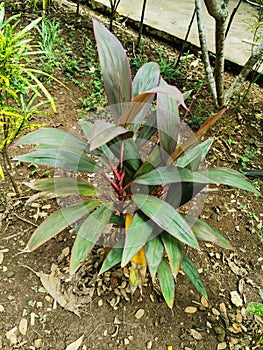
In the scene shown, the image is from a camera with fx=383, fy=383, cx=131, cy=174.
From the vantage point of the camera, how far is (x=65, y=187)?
1.34 meters

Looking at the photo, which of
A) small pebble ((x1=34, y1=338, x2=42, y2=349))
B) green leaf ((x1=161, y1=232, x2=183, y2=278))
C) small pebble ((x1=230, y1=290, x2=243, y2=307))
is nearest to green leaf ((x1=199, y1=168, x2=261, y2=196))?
green leaf ((x1=161, y1=232, x2=183, y2=278))

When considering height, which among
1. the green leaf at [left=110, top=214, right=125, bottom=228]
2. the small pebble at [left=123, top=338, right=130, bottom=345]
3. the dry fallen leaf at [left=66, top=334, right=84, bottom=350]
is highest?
the green leaf at [left=110, top=214, right=125, bottom=228]

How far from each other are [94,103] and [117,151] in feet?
3.83

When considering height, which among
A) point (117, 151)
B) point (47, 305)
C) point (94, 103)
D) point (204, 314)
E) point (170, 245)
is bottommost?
point (47, 305)

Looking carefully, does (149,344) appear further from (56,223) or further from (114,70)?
(114,70)

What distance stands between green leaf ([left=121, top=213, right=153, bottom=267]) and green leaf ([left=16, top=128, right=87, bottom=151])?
0.33m

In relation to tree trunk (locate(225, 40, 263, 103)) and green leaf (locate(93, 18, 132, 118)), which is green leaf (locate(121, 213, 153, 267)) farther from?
tree trunk (locate(225, 40, 263, 103))

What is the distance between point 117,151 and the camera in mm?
1372

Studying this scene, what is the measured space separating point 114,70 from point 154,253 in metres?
0.63

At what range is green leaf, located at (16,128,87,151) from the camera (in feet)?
4.13

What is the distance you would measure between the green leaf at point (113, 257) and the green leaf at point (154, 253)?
140 mm

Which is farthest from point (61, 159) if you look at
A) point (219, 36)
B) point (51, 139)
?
point (219, 36)

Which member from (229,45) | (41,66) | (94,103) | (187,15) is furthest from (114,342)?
(187,15)

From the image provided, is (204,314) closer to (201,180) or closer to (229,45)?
(201,180)
